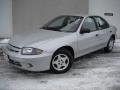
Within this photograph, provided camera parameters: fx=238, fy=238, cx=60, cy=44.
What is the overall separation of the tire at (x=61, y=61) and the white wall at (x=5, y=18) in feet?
17.0

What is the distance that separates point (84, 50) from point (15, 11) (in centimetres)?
488

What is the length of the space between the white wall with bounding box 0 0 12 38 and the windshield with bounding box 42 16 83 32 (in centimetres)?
382

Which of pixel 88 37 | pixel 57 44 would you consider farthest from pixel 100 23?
pixel 57 44

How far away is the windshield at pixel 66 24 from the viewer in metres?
6.62

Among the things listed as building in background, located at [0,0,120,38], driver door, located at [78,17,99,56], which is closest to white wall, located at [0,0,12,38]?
building in background, located at [0,0,120,38]

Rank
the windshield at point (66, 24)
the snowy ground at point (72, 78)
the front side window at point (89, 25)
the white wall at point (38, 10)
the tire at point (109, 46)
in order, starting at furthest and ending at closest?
the white wall at point (38, 10) < the tire at point (109, 46) < the front side window at point (89, 25) < the windshield at point (66, 24) < the snowy ground at point (72, 78)

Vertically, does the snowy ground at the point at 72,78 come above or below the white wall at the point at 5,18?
below

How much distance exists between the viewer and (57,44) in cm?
583

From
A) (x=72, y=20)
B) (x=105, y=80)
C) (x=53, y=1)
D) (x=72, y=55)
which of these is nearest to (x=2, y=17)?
(x=53, y=1)

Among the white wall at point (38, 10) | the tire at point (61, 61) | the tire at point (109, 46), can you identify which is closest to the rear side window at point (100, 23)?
the tire at point (109, 46)

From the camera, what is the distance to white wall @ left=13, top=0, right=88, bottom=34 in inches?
411

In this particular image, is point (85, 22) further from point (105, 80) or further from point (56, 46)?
point (105, 80)

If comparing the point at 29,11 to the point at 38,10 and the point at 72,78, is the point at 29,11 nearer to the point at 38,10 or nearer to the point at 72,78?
A: the point at 38,10

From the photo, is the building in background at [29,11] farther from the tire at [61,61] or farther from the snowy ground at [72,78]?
the tire at [61,61]
